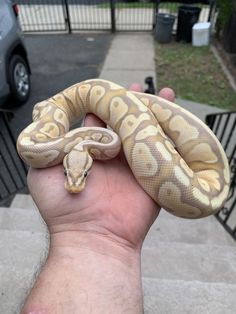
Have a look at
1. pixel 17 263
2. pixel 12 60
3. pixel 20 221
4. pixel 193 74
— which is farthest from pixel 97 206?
pixel 193 74

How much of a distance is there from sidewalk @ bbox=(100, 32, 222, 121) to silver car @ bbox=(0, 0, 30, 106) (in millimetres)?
2644

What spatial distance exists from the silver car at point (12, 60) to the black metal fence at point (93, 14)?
552 cm

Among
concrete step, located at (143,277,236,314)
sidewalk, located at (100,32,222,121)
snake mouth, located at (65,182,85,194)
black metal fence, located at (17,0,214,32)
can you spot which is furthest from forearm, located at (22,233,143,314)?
black metal fence, located at (17,0,214,32)

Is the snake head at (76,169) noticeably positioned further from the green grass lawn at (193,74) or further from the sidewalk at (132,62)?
the green grass lawn at (193,74)

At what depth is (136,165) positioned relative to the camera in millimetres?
3068

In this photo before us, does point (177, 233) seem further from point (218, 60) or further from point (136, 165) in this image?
point (218, 60)

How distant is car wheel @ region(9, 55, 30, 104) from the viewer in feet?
27.7

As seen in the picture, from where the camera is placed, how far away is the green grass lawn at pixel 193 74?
9781 mm

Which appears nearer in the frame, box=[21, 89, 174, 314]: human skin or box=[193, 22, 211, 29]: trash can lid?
box=[21, 89, 174, 314]: human skin

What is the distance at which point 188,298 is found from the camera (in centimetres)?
347

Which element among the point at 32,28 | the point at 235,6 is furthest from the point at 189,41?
the point at 32,28

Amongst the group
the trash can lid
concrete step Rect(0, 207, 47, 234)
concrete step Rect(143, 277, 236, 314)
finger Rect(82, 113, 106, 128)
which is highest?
Answer: finger Rect(82, 113, 106, 128)

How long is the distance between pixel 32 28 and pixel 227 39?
331 inches

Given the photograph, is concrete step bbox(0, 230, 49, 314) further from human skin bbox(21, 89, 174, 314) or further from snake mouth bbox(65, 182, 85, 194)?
snake mouth bbox(65, 182, 85, 194)
